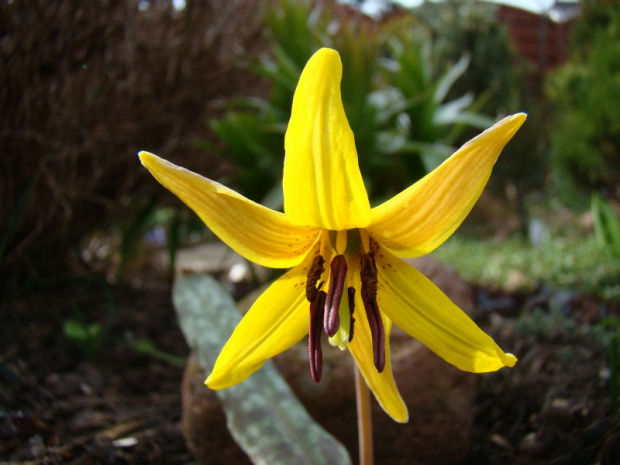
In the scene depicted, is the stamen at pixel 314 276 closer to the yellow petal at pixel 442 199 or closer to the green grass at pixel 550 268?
the yellow petal at pixel 442 199

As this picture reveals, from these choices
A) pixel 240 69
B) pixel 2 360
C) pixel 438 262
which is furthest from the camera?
pixel 240 69

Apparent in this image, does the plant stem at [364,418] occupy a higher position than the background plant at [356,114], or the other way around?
the background plant at [356,114]

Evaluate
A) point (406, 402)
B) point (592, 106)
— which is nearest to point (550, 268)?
point (592, 106)

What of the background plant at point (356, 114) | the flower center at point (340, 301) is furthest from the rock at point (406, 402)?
the background plant at point (356, 114)

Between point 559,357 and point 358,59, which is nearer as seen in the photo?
point 559,357

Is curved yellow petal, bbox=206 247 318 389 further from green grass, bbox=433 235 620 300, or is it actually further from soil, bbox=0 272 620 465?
green grass, bbox=433 235 620 300

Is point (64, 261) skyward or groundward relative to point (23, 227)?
groundward

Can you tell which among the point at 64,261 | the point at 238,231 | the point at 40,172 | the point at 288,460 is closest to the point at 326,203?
the point at 238,231

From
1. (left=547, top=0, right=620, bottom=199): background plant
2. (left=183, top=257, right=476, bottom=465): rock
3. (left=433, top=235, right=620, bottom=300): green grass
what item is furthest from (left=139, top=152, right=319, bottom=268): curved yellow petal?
(left=547, top=0, right=620, bottom=199): background plant

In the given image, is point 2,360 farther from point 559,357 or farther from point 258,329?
point 559,357
